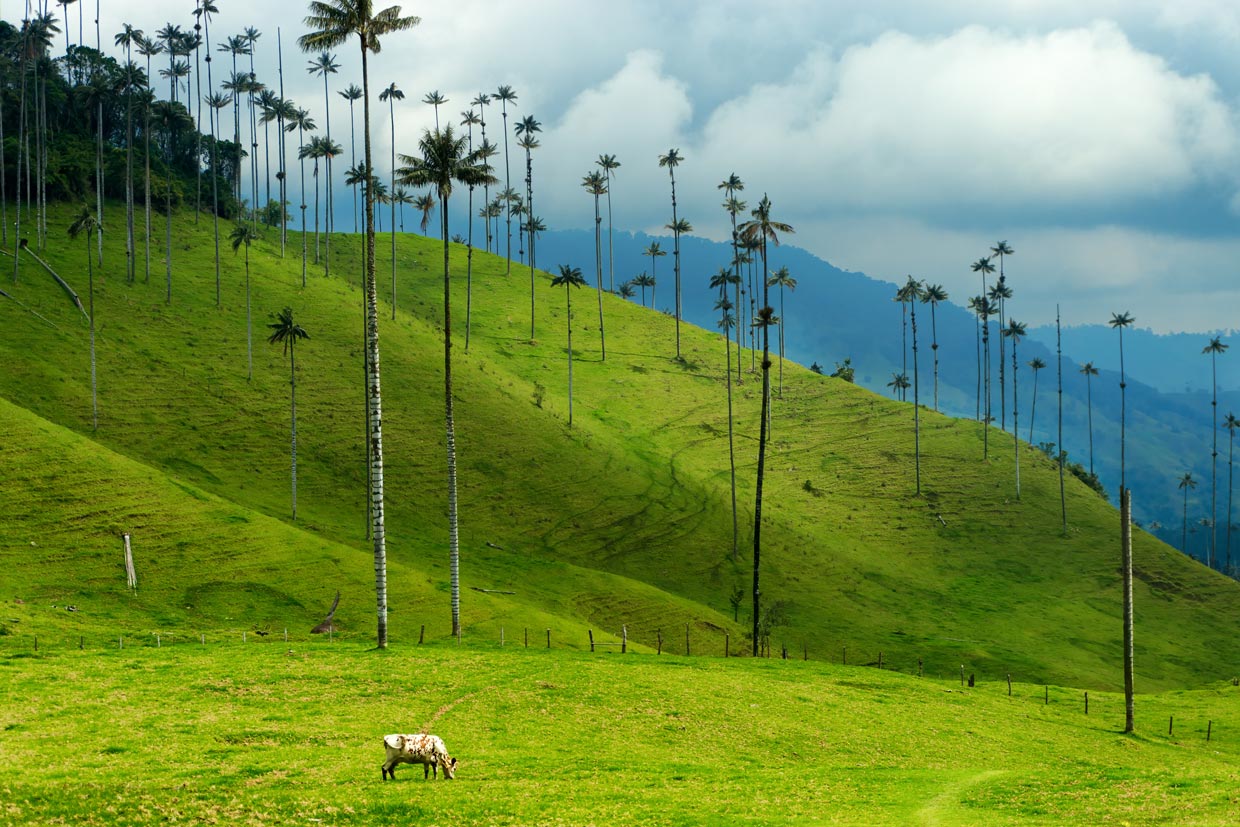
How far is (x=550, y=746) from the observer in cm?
3525

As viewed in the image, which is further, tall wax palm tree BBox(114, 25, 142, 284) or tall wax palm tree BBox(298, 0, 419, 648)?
tall wax palm tree BBox(114, 25, 142, 284)

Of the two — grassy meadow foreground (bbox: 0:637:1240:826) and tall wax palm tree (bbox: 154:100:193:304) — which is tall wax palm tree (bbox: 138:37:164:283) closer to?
tall wax palm tree (bbox: 154:100:193:304)

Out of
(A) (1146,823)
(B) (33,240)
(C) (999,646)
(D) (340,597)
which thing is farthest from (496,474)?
(A) (1146,823)

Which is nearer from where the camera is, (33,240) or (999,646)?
(999,646)

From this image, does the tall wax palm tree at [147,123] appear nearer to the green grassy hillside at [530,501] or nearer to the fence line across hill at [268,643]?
the green grassy hillside at [530,501]

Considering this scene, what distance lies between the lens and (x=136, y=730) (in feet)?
104

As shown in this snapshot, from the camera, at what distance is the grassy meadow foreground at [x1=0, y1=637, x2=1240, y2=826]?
968 inches

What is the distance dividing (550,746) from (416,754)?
29.7 ft

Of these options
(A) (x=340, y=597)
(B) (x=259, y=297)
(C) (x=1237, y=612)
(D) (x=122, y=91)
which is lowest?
(C) (x=1237, y=612)

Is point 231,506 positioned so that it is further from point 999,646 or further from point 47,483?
point 999,646

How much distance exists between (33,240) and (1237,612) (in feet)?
531

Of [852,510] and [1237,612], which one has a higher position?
[852,510]

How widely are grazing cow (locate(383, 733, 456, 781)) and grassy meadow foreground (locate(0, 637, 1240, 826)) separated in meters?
0.53

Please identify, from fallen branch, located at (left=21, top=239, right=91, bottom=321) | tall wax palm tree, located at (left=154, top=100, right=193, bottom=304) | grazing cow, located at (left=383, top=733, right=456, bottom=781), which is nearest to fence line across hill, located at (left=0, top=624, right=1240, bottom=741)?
grazing cow, located at (left=383, top=733, right=456, bottom=781)
